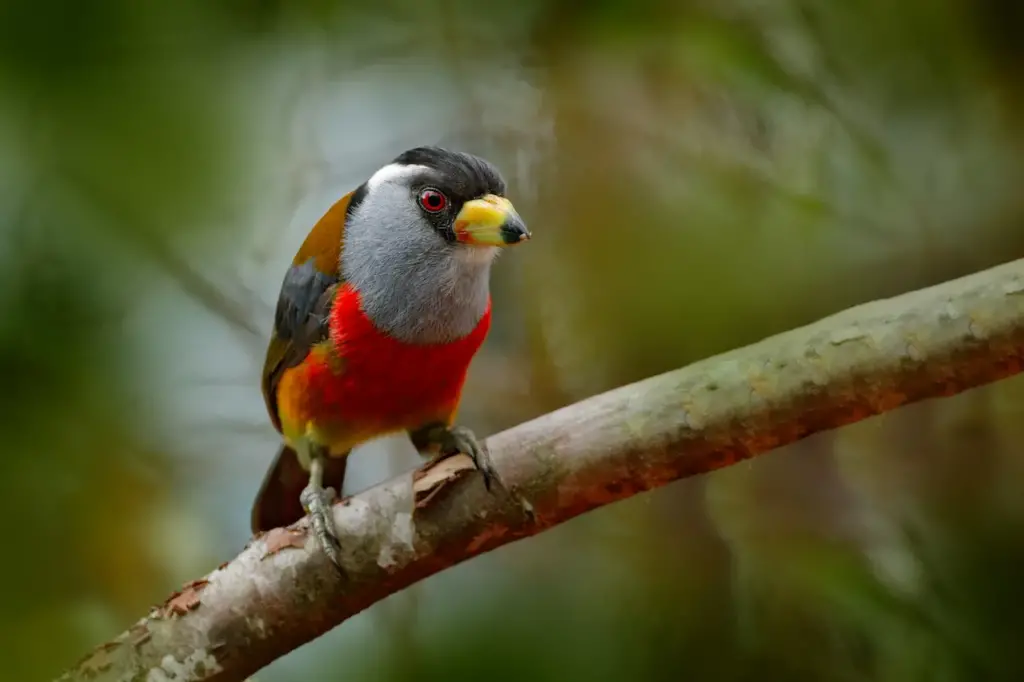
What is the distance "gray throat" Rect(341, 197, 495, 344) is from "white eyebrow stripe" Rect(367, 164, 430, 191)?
0.18 ft

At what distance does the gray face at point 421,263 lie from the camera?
133 cm

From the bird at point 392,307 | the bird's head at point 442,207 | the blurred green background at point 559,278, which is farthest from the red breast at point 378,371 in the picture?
the blurred green background at point 559,278

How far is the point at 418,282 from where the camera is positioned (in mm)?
1354

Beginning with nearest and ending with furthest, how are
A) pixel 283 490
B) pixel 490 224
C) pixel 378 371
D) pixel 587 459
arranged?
pixel 587 459 → pixel 490 224 → pixel 378 371 → pixel 283 490

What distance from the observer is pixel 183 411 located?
1.66 m

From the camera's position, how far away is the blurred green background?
139cm

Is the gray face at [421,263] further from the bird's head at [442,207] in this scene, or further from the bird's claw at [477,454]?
the bird's claw at [477,454]

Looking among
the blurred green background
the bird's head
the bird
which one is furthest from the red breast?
the blurred green background

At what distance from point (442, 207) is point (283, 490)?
63 cm

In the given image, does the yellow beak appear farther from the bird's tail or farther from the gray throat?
the bird's tail

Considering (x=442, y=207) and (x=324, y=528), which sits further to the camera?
(x=442, y=207)

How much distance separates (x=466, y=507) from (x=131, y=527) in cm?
74

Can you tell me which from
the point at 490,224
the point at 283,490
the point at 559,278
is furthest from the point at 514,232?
the point at 283,490

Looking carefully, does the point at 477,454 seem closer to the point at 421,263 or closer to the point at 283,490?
the point at 421,263
